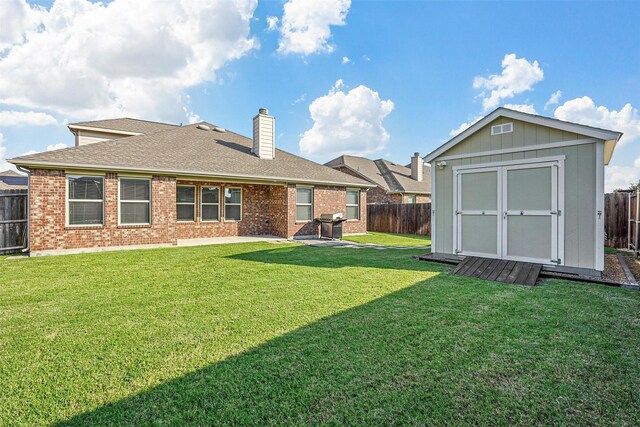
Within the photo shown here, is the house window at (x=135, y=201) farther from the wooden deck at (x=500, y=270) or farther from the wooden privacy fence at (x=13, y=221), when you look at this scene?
the wooden deck at (x=500, y=270)

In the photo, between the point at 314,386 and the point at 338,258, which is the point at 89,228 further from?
the point at 314,386

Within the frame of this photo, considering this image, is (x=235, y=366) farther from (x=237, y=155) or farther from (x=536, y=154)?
(x=237, y=155)

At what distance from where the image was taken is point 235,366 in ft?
8.13

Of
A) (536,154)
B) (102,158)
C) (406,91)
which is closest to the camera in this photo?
(536,154)

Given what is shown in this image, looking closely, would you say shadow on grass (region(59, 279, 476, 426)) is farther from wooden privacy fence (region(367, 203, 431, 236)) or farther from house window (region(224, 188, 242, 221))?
wooden privacy fence (region(367, 203, 431, 236))

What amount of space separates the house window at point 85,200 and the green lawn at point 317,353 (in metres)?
4.22

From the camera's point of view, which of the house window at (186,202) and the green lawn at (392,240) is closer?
the green lawn at (392,240)

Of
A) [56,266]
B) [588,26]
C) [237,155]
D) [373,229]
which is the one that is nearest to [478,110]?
[588,26]

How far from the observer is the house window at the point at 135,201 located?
9502mm

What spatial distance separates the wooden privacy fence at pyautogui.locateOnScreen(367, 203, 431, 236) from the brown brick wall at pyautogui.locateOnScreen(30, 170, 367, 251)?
252cm

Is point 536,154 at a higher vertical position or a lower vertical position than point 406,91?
lower

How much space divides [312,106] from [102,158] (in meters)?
11.8

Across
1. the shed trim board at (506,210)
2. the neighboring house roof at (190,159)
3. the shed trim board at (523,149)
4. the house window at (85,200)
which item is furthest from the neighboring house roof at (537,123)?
the house window at (85,200)

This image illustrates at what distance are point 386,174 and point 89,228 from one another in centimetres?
2030
